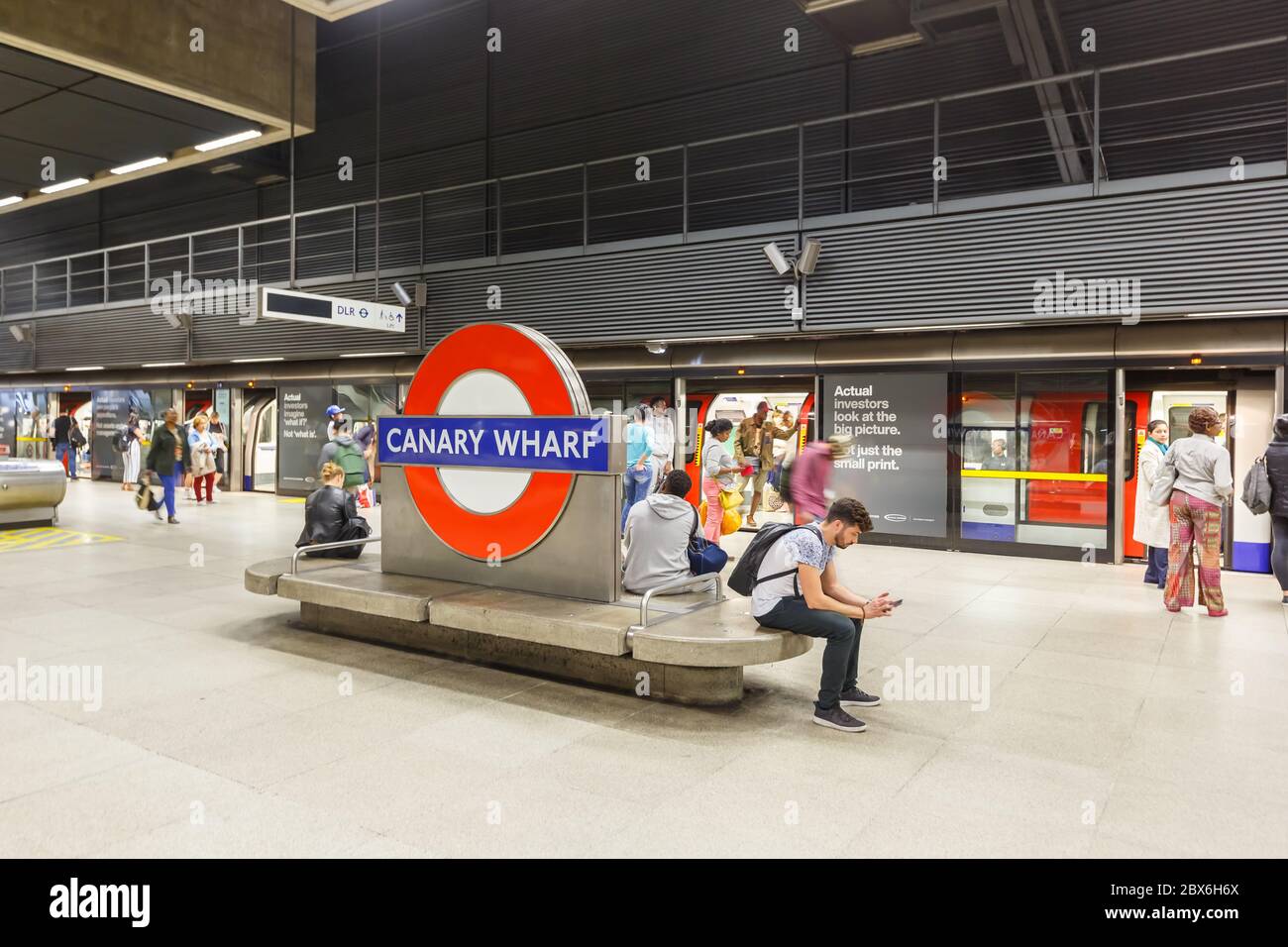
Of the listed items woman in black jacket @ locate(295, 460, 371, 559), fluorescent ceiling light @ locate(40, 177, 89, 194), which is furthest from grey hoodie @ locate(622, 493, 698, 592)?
fluorescent ceiling light @ locate(40, 177, 89, 194)

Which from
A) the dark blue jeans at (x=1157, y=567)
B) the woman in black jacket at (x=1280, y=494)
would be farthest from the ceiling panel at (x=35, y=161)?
the woman in black jacket at (x=1280, y=494)

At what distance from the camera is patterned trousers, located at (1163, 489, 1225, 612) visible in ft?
23.9

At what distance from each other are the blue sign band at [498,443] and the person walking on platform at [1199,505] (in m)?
5.32

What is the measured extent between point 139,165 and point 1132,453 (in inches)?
663

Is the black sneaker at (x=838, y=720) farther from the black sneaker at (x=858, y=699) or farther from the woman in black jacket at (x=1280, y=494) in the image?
the woman in black jacket at (x=1280, y=494)

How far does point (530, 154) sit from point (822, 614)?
12.8m

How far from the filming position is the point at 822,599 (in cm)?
444

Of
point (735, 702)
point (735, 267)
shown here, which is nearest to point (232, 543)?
point (735, 267)

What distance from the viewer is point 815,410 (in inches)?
466

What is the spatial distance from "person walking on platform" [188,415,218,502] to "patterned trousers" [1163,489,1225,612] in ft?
51.6

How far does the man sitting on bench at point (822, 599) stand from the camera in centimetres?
446

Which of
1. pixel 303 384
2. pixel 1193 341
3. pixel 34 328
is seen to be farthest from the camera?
pixel 34 328

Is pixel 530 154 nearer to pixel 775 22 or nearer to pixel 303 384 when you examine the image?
pixel 775 22

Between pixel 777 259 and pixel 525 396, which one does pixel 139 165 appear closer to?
pixel 777 259
